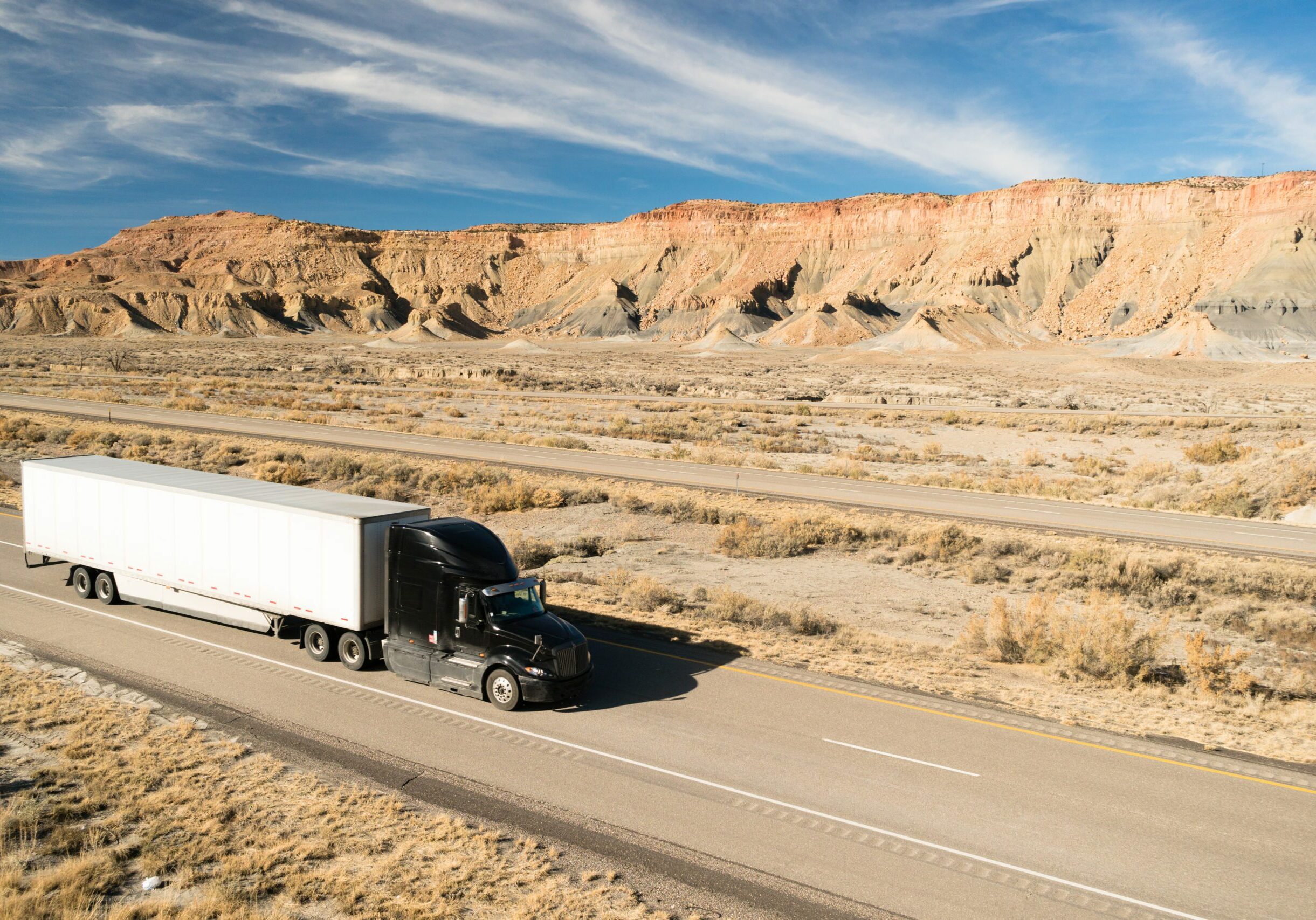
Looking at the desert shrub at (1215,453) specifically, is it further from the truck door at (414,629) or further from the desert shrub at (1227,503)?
the truck door at (414,629)

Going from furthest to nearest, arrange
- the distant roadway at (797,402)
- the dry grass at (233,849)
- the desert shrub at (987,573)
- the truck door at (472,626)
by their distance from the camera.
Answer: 1. the distant roadway at (797,402)
2. the desert shrub at (987,573)
3. the truck door at (472,626)
4. the dry grass at (233,849)

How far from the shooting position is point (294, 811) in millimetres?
8633

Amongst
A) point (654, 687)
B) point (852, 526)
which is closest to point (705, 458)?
point (852, 526)

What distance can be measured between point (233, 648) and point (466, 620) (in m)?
4.56

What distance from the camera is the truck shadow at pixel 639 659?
12141 mm

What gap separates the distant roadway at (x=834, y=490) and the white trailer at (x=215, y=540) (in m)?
16.9

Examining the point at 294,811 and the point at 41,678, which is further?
Answer: the point at 41,678

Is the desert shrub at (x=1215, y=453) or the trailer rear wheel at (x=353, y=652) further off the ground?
the desert shrub at (x=1215, y=453)

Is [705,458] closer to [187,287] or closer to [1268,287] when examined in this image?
[1268,287]

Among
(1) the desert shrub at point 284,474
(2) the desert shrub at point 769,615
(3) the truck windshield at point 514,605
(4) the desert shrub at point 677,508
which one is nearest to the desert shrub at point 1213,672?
(2) the desert shrub at point 769,615

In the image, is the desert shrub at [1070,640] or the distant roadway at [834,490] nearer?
the desert shrub at [1070,640]

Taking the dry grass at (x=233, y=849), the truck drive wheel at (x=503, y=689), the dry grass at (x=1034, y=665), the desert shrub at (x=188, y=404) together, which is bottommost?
the dry grass at (x=1034, y=665)

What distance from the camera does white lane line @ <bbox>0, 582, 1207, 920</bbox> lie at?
25.6ft

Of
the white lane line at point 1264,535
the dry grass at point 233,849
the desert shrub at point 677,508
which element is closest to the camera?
the dry grass at point 233,849
